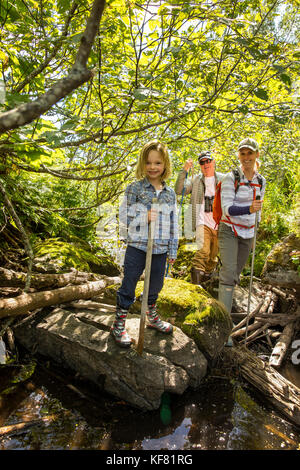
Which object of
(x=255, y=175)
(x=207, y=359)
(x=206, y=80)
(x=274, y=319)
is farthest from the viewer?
(x=274, y=319)

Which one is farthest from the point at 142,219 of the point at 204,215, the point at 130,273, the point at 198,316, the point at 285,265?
the point at 285,265

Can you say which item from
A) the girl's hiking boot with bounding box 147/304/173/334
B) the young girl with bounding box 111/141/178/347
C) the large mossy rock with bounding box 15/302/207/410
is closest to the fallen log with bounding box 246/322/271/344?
the large mossy rock with bounding box 15/302/207/410

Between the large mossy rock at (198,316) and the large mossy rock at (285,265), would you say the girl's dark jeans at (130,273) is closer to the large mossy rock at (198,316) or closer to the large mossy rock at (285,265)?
the large mossy rock at (198,316)

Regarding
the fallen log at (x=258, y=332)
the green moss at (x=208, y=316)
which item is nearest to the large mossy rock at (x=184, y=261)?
the fallen log at (x=258, y=332)

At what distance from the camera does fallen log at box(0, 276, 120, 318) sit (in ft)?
11.2

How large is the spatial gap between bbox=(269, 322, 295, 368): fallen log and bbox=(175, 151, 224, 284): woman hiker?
1.86 meters

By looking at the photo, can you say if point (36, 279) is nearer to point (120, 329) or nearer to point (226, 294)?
point (120, 329)

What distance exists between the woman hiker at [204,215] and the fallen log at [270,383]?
206cm

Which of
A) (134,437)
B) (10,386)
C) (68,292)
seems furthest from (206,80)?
(10,386)

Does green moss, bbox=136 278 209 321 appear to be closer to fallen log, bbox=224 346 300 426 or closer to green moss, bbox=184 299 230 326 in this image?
green moss, bbox=184 299 230 326

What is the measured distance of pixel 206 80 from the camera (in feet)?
10.8

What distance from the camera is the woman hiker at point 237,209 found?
4.14 meters
